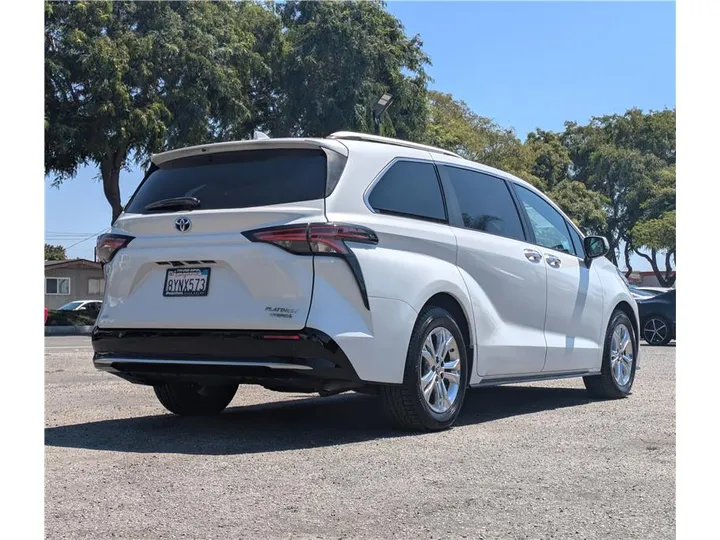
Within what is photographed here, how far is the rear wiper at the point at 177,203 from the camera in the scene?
597 cm

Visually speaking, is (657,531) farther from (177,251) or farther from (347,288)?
(177,251)

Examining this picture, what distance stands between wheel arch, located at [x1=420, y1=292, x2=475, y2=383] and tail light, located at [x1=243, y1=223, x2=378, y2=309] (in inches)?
33.3

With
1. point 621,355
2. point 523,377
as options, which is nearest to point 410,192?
point 523,377

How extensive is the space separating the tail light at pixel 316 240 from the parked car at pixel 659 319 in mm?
14296

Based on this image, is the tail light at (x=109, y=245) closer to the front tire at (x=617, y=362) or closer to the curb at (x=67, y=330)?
the front tire at (x=617, y=362)

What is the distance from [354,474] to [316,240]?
4.72ft

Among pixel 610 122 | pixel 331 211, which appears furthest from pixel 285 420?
pixel 610 122

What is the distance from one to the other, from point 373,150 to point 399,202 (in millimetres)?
378

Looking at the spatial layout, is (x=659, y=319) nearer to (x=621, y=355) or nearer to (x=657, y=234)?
(x=621, y=355)

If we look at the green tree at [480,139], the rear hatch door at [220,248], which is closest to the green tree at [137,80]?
the green tree at [480,139]

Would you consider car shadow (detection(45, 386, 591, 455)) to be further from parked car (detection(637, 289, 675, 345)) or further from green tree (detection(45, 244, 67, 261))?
green tree (detection(45, 244, 67, 261))

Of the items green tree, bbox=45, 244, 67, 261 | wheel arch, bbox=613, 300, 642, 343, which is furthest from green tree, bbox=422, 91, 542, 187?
green tree, bbox=45, 244, 67, 261

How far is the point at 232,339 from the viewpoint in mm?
5555

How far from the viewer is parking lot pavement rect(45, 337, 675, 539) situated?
3785mm
